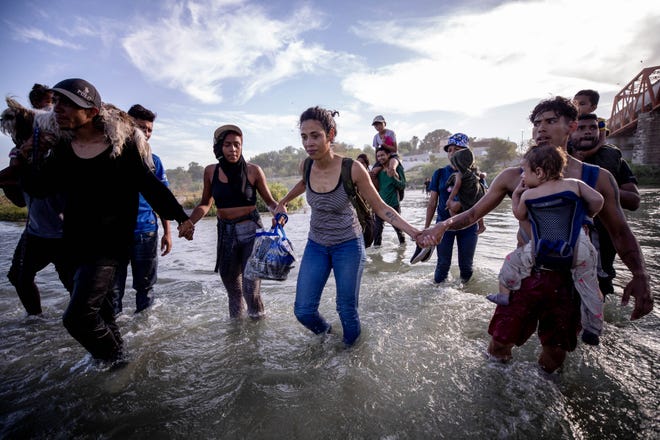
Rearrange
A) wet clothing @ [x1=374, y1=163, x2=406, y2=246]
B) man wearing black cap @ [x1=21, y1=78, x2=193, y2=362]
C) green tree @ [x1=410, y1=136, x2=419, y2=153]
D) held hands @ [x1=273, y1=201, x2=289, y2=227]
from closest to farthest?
1. man wearing black cap @ [x1=21, y1=78, x2=193, y2=362]
2. held hands @ [x1=273, y1=201, x2=289, y2=227]
3. wet clothing @ [x1=374, y1=163, x2=406, y2=246]
4. green tree @ [x1=410, y1=136, x2=419, y2=153]

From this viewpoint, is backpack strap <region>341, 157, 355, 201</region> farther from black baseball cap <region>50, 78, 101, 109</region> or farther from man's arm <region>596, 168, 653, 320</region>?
black baseball cap <region>50, 78, 101, 109</region>

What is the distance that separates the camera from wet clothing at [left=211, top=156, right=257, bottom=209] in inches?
133

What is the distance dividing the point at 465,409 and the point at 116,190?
10.4 ft

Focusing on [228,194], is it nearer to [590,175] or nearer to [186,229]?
[186,229]

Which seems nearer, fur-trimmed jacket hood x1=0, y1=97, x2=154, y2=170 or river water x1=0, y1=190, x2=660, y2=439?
river water x1=0, y1=190, x2=660, y2=439

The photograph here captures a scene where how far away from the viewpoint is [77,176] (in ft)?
7.79

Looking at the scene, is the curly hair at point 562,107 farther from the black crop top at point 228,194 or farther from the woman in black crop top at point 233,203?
the black crop top at point 228,194

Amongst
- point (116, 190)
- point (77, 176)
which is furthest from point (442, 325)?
point (77, 176)


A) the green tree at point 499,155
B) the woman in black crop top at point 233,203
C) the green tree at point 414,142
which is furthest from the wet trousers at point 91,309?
the green tree at point 414,142

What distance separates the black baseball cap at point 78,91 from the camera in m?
2.19

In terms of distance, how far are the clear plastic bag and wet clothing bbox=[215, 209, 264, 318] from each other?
0.57m

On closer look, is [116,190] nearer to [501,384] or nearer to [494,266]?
[501,384]

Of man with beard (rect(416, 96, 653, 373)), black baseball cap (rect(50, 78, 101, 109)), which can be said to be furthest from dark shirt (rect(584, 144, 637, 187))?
black baseball cap (rect(50, 78, 101, 109))

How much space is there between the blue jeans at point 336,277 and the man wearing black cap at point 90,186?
1.56 metres
